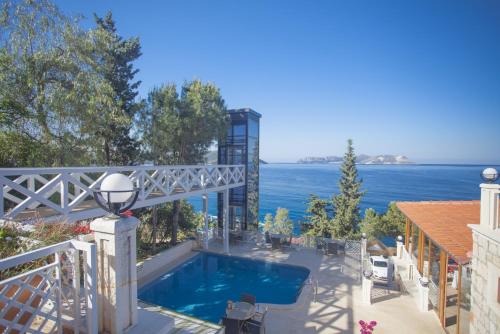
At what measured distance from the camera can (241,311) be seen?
246 inches

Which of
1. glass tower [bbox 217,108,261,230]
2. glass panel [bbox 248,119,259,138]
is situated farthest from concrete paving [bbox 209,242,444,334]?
glass panel [bbox 248,119,259,138]

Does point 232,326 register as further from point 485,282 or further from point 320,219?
point 320,219

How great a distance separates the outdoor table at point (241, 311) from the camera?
5.98 metres

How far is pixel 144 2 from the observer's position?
11.5m

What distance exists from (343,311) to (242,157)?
9169 mm

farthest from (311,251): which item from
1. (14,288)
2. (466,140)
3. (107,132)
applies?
(466,140)

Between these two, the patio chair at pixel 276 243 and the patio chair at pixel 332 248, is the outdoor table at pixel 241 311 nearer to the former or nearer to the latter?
the patio chair at pixel 276 243

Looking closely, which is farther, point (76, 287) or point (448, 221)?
point (448, 221)

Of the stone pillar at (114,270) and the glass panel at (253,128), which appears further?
the glass panel at (253,128)

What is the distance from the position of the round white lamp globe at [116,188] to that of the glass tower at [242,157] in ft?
38.6

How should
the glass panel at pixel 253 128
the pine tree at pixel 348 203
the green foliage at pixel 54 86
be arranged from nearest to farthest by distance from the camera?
the green foliage at pixel 54 86, the glass panel at pixel 253 128, the pine tree at pixel 348 203

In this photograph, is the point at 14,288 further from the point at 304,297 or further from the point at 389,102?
the point at 389,102

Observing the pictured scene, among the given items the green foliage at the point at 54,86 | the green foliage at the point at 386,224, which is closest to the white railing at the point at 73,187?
the green foliage at the point at 54,86

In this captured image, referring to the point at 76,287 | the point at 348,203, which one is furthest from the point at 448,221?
the point at 348,203
